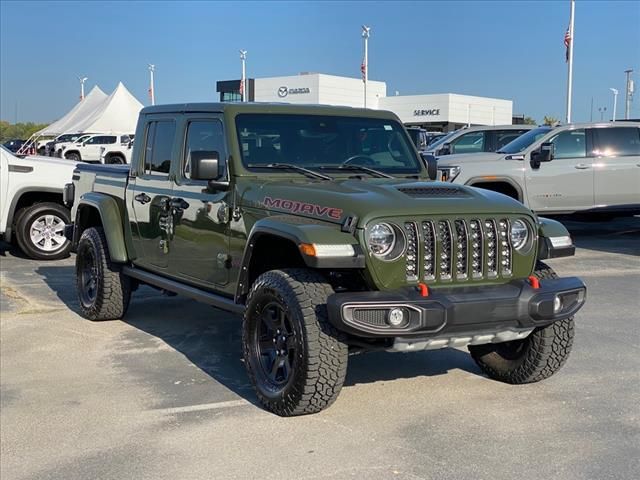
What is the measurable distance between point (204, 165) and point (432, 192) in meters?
1.52

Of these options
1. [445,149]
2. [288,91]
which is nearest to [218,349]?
[445,149]

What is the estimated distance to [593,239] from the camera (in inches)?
491

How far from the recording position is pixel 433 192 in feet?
15.2

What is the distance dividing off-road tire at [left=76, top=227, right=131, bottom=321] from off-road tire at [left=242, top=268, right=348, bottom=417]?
276 cm

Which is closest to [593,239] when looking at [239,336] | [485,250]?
[239,336]

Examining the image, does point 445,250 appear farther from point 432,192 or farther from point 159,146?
point 159,146

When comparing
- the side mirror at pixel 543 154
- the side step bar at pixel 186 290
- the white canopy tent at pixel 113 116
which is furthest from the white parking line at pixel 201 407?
the white canopy tent at pixel 113 116

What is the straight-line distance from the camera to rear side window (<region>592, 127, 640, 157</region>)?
12013 mm

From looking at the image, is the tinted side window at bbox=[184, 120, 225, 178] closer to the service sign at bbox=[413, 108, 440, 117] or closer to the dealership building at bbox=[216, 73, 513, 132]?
the dealership building at bbox=[216, 73, 513, 132]

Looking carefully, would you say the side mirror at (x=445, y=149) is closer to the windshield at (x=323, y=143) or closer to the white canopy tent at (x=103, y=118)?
the windshield at (x=323, y=143)

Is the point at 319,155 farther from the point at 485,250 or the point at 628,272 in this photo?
the point at 628,272

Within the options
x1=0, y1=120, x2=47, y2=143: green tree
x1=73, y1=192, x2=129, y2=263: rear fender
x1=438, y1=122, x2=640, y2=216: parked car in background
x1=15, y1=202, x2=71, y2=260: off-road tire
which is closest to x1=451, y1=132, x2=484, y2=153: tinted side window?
Result: x1=438, y1=122, x2=640, y2=216: parked car in background

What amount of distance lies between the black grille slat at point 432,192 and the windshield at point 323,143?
0.87m

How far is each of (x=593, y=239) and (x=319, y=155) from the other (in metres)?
8.41
